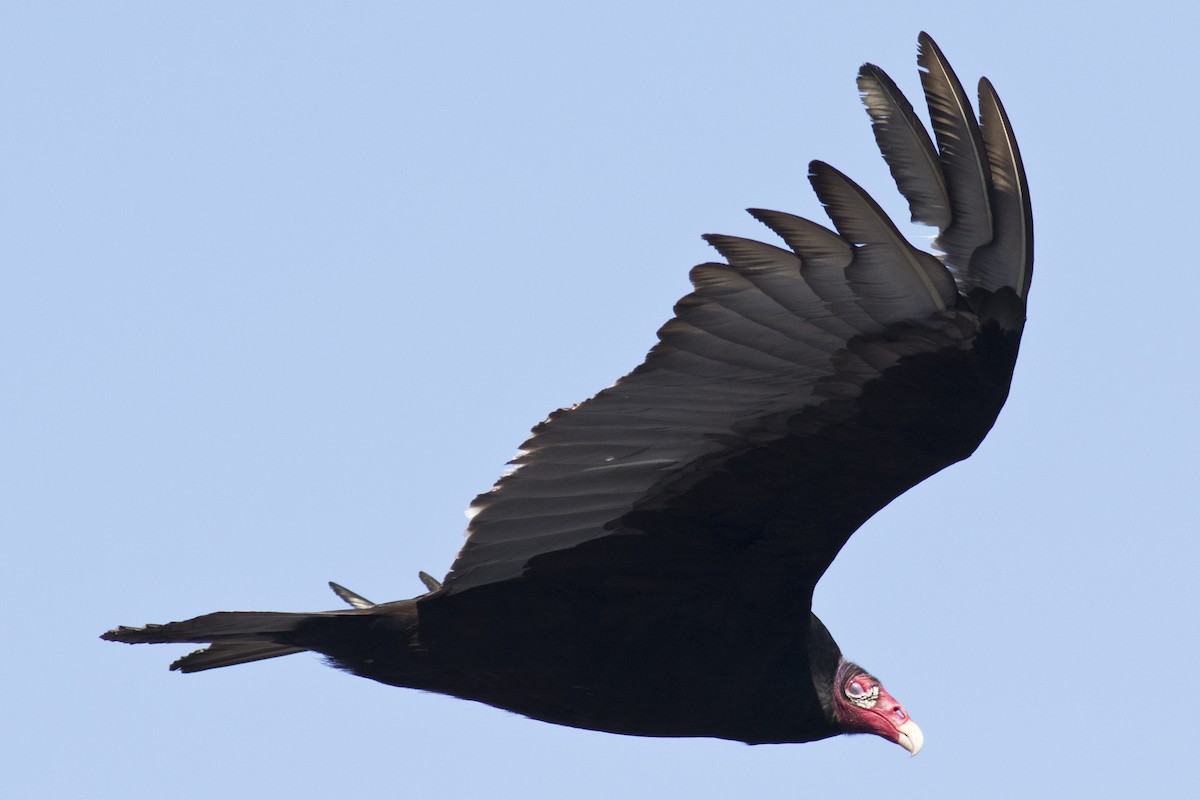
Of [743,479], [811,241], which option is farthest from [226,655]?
[811,241]

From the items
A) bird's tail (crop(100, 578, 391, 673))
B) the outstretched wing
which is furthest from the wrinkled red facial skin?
bird's tail (crop(100, 578, 391, 673))

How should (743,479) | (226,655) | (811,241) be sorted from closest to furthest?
(811,241) → (743,479) → (226,655)

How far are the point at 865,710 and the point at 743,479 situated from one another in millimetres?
1278

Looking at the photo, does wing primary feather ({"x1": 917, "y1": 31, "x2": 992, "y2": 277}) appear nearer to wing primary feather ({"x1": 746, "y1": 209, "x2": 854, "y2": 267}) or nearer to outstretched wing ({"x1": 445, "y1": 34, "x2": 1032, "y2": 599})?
outstretched wing ({"x1": 445, "y1": 34, "x2": 1032, "y2": 599})

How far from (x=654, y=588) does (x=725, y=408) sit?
0.76 meters

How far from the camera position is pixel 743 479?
5438 millimetres

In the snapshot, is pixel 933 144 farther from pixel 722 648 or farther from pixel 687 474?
pixel 722 648

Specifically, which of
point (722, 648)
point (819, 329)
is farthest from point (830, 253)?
point (722, 648)

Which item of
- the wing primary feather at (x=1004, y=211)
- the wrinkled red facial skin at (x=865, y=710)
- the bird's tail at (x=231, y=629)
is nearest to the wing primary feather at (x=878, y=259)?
the wing primary feather at (x=1004, y=211)

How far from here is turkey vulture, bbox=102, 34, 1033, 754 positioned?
4.86 m

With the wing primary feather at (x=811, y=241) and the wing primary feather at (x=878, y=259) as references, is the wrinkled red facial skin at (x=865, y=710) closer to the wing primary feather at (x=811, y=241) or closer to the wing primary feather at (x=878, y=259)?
the wing primary feather at (x=878, y=259)

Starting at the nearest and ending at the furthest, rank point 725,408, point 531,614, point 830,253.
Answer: point 830,253 < point 725,408 < point 531,614

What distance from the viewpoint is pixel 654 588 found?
18.9 feet

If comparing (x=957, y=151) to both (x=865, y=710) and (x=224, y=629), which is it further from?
(x=224, y=629)
